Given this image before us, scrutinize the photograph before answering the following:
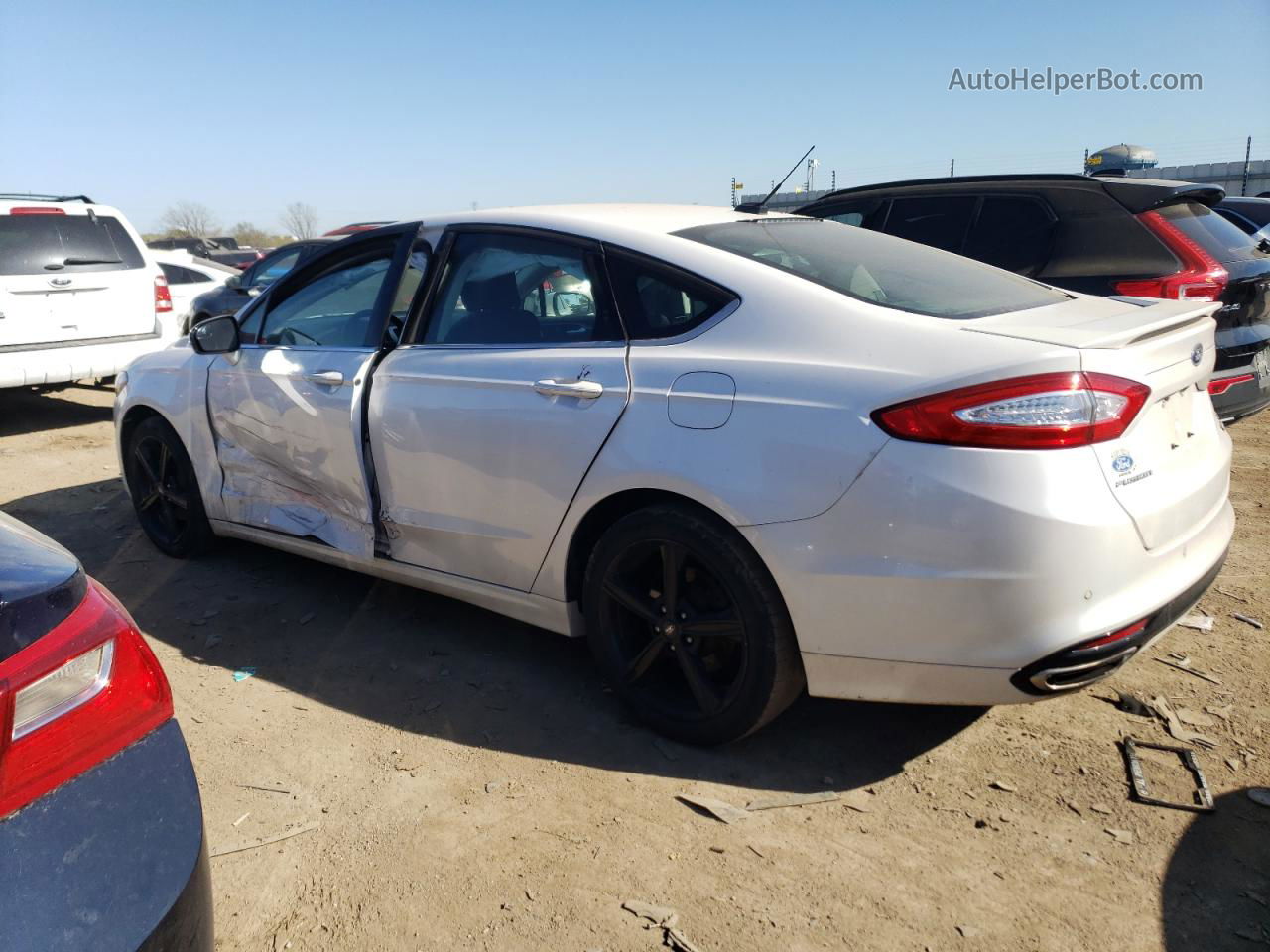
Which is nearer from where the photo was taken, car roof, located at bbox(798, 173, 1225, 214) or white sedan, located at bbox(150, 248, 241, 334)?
car roof, located at bbox(798, 173, 1225, 214)

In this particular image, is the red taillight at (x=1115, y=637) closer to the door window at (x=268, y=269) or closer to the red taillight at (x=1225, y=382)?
the red taillight at (x=1225, y=382)

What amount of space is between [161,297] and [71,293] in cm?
81

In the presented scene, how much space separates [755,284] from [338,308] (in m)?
2.06

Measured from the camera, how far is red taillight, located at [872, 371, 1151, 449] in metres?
2.44

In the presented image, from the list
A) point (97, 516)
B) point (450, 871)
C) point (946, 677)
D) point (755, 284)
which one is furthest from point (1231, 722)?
point (97, 516)

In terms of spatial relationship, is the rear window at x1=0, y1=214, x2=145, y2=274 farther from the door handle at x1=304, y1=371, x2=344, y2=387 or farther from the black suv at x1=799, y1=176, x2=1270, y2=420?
the black suv at x1=799, y1=176, x2=1270, y2=420

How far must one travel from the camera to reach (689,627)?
305 centimetres

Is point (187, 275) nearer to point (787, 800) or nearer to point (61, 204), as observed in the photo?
point (61, 204)

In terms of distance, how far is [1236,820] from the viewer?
106 inches

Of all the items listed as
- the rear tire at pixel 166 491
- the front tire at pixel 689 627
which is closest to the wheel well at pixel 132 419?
the rear tire at pixel 166 491

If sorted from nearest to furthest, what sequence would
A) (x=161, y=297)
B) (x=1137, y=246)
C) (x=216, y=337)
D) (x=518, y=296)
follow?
(x=518, y=296) < (x=216, y=337) < (x=1137, y=246) < (x=161, y=297)

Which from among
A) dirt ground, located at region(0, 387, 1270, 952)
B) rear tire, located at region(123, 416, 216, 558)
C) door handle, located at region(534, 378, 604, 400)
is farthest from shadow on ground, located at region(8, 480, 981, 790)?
door handle, located at region(534, 378, 604, 400)

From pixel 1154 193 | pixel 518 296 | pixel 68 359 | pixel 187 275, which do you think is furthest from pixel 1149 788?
pixel 187 275

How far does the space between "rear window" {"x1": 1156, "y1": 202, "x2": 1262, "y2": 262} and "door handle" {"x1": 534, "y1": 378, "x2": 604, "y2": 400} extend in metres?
3.92
